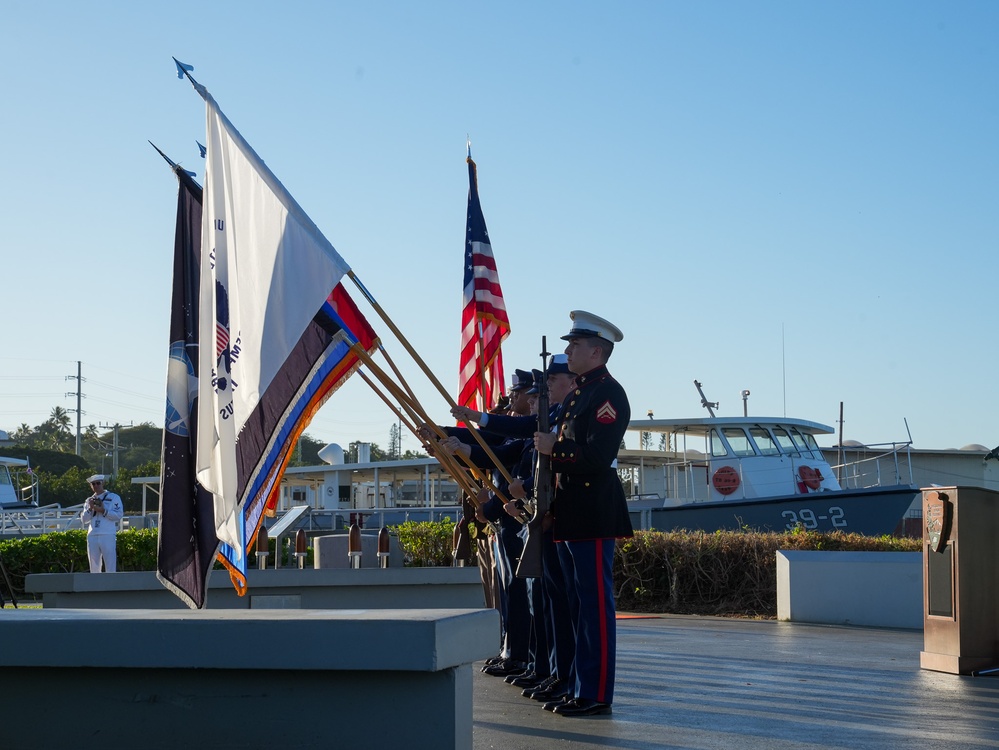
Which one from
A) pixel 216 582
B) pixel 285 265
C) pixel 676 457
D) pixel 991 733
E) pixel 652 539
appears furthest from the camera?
pixel 676 457

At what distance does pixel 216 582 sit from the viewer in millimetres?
9766

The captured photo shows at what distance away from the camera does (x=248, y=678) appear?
12.0ft

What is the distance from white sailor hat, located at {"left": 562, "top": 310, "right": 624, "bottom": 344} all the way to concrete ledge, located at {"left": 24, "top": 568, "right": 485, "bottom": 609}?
14.4 feet

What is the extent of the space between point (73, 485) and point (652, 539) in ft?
179

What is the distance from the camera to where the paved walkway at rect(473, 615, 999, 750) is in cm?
474

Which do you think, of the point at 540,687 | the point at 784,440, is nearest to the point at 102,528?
the point at 540,687

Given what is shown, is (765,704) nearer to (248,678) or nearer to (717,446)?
(248,678)

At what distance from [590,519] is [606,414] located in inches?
20.3

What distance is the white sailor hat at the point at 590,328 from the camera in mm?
5988

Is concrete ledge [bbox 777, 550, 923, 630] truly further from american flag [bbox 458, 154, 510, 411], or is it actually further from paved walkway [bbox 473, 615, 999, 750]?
american flag [bbox 458, 154, 510, 411]

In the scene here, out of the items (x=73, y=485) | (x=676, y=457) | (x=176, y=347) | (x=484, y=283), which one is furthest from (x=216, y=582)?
(x=73, y=485)

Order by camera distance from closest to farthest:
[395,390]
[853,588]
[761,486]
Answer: [395,390], [853,588], [761,486]

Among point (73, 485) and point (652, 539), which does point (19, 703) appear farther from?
point (73, 485)

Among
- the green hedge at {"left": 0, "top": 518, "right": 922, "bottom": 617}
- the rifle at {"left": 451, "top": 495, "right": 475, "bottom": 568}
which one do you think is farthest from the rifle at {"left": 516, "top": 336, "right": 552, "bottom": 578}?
the green hedge at {"left": 0, "top": 518, "right": 922, "bottom": 617}
